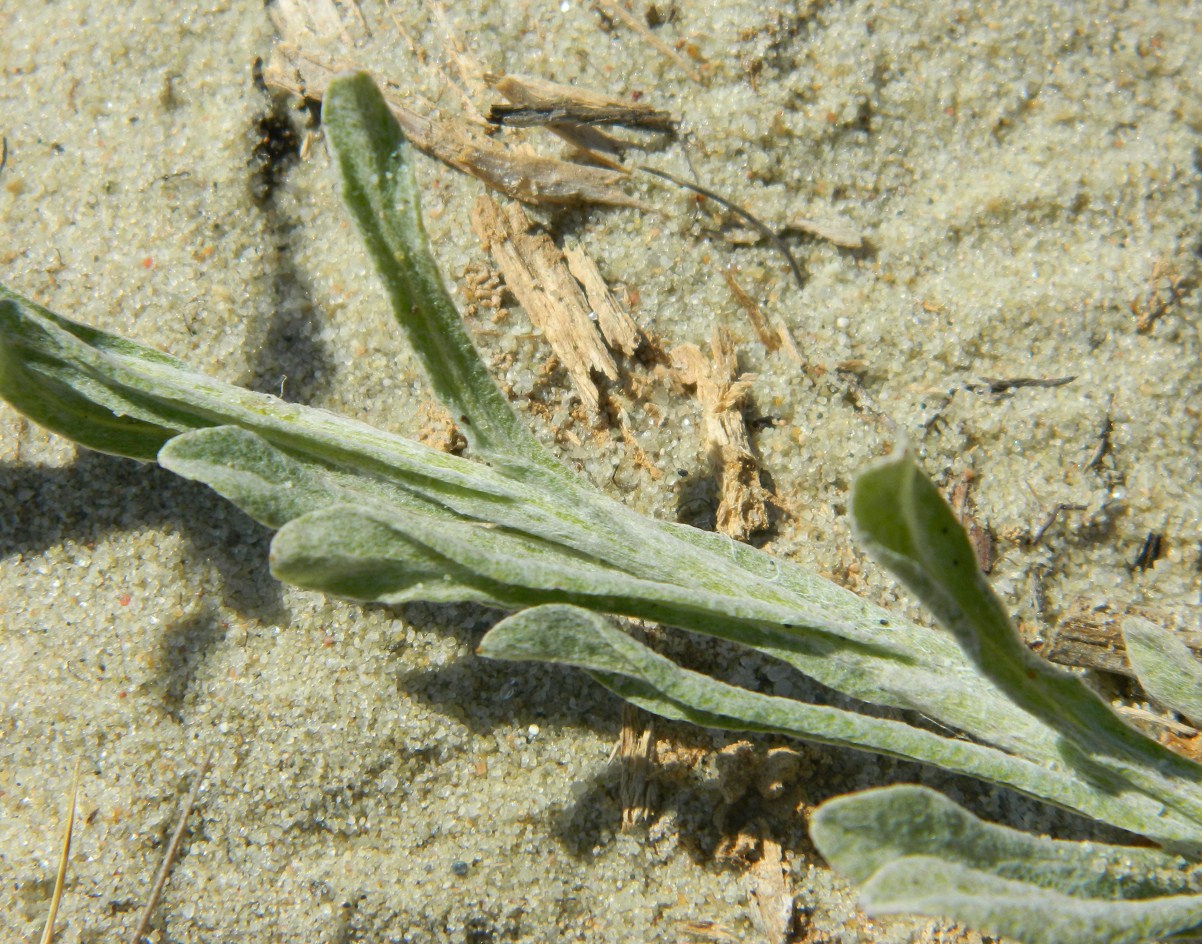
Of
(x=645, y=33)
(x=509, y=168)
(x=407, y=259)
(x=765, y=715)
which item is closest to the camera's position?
(x=765, y=715)

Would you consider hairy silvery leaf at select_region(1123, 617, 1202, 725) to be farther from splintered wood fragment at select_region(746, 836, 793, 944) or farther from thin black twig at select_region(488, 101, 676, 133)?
thin black twig at select_region(488, 101, 676, 133)

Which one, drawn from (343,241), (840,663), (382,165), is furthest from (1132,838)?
(343,241)

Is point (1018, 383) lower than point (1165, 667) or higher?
higher

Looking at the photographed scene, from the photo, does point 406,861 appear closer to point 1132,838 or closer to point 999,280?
point 1132,838

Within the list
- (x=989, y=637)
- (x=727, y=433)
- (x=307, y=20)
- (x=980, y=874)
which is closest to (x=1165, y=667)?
(x=989, y=637)

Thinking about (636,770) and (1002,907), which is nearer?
(1002,907)

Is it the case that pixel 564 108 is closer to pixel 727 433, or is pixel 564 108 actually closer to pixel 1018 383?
pixel 727 433

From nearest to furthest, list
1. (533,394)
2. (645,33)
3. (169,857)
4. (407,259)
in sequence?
(407,259) < (169,857) < (533,394) < (645,33)
